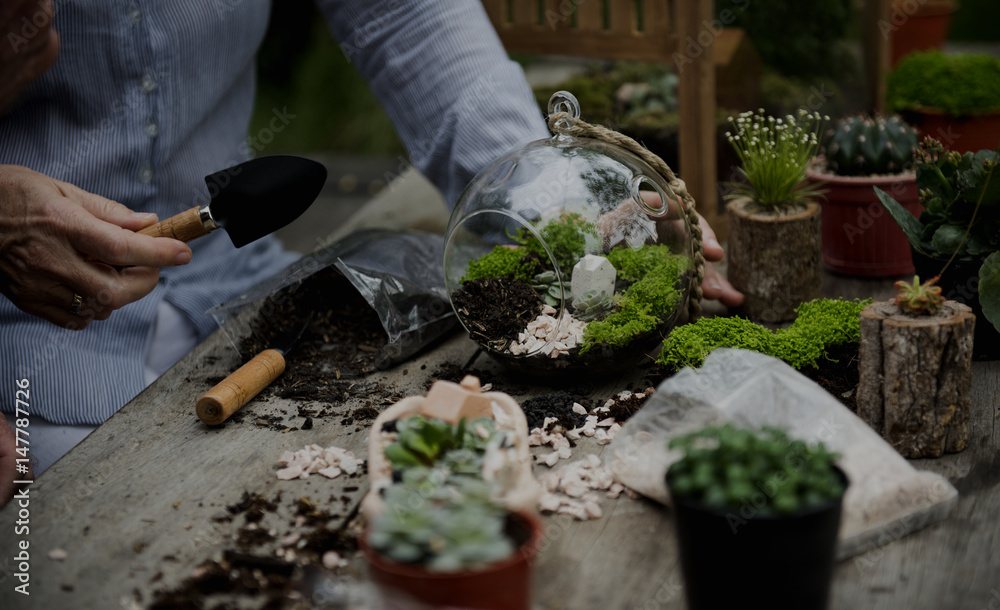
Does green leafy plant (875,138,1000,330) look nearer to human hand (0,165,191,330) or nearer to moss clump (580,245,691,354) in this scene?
moss clump (580,245,691,354)

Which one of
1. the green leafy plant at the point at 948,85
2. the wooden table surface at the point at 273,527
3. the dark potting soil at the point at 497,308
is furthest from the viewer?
the green leafy plant at the point at 948,85

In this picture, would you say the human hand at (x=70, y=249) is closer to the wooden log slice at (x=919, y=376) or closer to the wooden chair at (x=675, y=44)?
the wooden log slice at (x=919, y=376)

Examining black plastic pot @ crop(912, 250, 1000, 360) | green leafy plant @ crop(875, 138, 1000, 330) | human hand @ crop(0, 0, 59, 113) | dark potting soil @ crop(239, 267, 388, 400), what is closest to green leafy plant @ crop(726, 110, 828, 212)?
green leafy plant @ crop(875, 138, 1000, 330)

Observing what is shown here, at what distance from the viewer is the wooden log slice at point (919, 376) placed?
1.28 metres

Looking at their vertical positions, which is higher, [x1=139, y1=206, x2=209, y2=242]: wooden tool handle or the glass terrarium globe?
[x1=139, y1=206, x2=209, y2=242]: wooden tool handle

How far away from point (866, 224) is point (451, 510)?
1.58 meters

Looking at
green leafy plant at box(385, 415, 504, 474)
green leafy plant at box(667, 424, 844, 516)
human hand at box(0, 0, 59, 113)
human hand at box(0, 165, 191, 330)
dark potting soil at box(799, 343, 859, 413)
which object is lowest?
dark potting soil at box(799, 343, 859, 413)

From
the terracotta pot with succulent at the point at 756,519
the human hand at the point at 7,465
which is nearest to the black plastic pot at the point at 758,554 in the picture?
the terracotta pot with succulent at the point at 756,519

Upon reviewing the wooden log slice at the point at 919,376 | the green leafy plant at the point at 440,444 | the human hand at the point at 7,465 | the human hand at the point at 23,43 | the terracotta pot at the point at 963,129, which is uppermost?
the human hand at the point at 23,43

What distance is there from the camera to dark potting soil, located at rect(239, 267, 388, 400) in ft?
5.88

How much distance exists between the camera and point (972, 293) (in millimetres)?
1633

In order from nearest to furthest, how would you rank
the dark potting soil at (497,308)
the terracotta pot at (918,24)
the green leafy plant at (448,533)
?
the green leafy plant at (448,533), the dark potting soil at (497,308), the terracotta pot at (918,24)

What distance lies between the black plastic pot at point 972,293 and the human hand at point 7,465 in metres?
1.90

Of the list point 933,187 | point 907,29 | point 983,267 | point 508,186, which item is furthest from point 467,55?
point 907,29
